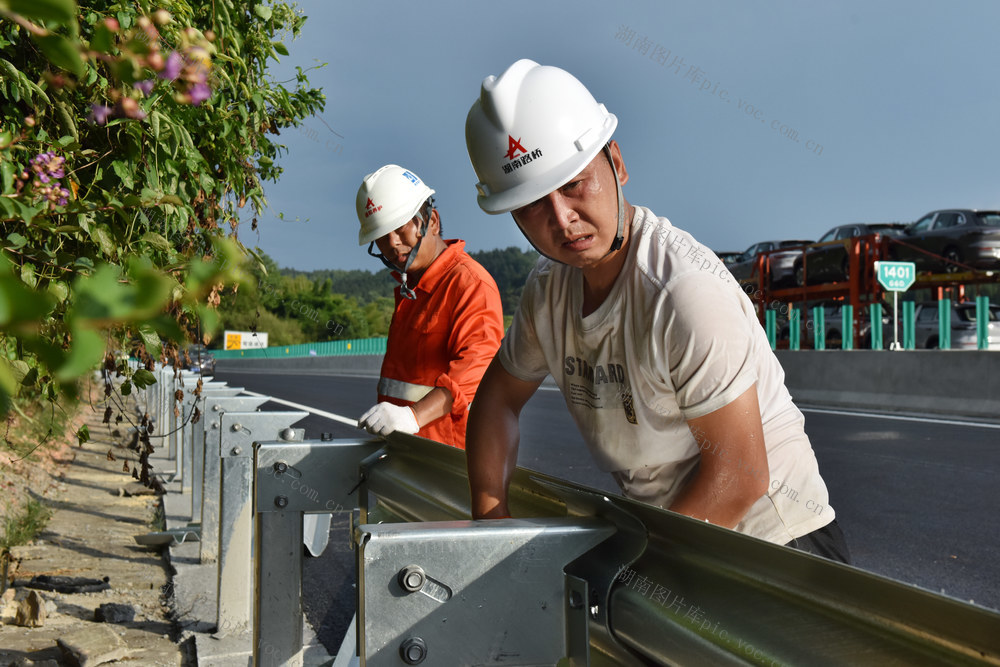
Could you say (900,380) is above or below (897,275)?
below

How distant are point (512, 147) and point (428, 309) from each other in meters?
1.91

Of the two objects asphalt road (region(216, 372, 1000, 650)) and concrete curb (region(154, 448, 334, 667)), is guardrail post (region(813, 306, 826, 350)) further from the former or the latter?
concrete curb (region(154, 448, 334, 667))

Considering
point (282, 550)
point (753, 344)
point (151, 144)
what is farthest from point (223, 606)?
point (753, 344)

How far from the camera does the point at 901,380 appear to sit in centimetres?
1608

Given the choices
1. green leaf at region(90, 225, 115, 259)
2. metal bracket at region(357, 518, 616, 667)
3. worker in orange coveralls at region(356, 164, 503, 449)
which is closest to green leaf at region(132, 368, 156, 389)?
green leaf at region(90, 225, 115, 259)

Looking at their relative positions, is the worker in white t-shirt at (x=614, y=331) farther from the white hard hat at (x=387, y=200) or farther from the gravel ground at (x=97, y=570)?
the gravel ground at (x=97, y=570)

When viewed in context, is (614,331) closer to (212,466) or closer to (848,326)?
(212,466)

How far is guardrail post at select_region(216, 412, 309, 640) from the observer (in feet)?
14.4

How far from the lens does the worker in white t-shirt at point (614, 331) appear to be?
199 cm

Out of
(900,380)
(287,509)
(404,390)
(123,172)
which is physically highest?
(123,172)

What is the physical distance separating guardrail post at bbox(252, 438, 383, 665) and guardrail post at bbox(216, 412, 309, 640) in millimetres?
1654

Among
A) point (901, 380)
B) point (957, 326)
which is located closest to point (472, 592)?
point (901, 380)

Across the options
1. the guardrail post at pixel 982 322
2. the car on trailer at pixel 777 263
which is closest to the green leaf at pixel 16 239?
the guardrail post at pixel 982 322

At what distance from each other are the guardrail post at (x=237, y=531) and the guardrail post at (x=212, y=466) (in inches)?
38.3
